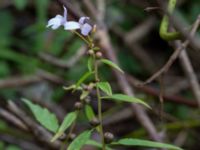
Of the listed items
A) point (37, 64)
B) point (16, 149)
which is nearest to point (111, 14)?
point (37, 64)

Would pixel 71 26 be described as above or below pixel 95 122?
Answer: above

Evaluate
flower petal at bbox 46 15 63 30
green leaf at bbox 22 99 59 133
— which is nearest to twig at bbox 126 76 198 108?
green leaf at bbox 22 99 59 133

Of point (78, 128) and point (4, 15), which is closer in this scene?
point (78, 128)

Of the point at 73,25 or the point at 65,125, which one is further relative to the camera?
the point at 65,125

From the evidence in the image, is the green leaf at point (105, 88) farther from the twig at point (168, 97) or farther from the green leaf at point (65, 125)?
the twig at point (168, 97)

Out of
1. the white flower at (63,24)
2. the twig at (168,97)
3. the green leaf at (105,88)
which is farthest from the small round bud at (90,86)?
the twig at (168,97)

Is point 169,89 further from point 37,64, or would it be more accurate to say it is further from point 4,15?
point 4,15

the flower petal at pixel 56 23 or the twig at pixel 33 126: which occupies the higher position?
the flower petal at pixel 56 23

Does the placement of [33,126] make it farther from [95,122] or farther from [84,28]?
[84,28]

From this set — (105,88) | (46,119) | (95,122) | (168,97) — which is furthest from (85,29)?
(168,97)

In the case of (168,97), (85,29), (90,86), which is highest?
(85,29)

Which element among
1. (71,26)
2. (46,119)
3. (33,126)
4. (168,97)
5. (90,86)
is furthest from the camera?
(168,97)
